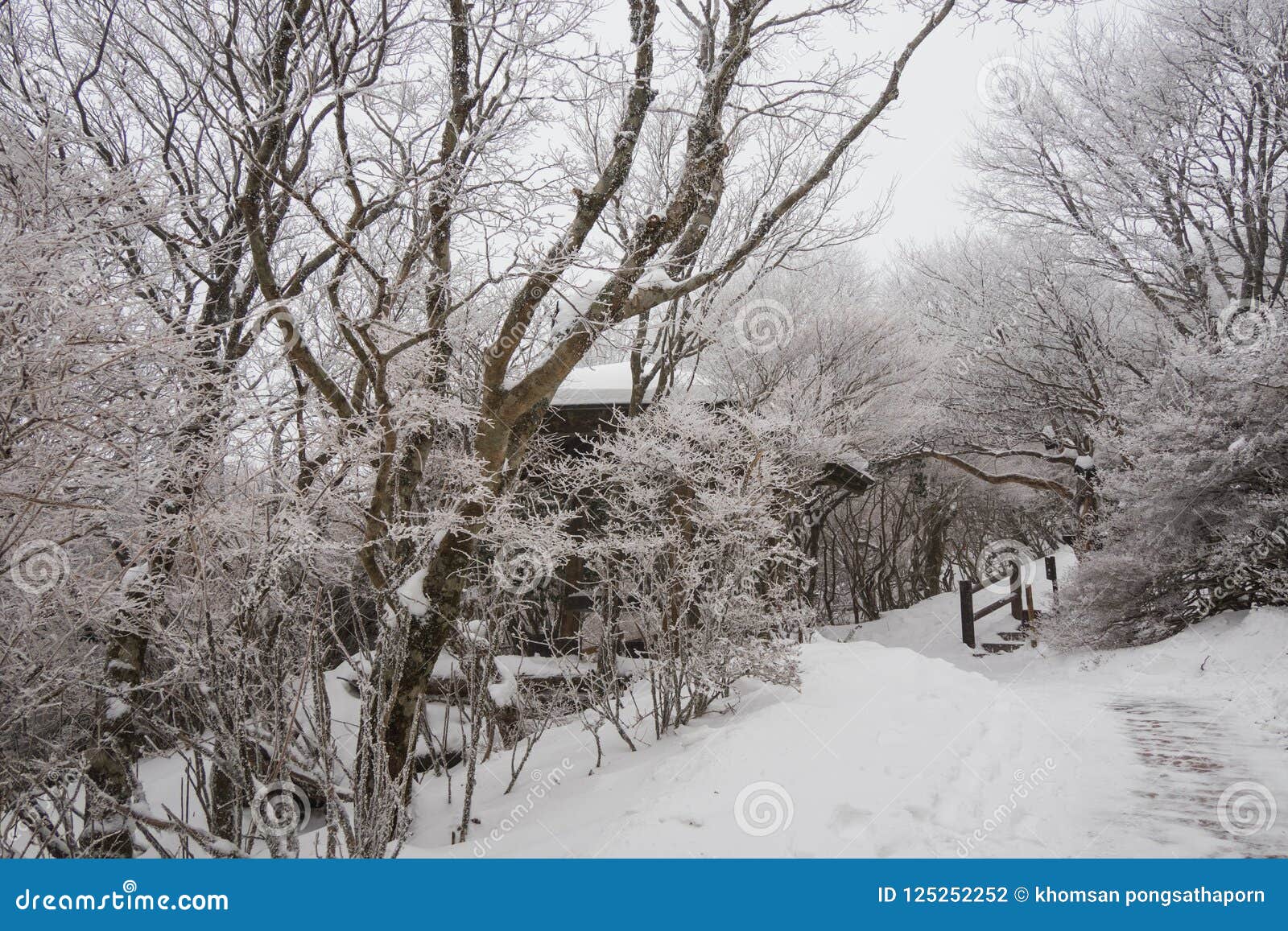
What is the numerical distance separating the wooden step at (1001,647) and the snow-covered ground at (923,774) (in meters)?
5.15

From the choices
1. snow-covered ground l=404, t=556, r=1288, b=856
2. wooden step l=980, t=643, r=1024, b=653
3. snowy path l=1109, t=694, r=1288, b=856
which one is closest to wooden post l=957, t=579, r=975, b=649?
wooden step l=980, t=643, r=1024, b=653

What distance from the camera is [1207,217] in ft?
42.5

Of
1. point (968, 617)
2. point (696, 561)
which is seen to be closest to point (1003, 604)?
point (968, 617)

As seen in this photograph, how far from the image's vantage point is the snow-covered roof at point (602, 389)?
11.4m

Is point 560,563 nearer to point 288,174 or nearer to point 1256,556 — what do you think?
point 288,174

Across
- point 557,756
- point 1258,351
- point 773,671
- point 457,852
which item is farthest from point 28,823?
point 1258,351

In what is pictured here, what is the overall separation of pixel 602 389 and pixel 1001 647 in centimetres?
857

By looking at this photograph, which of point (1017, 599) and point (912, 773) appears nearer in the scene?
point (912, 773)

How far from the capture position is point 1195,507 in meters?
8.87

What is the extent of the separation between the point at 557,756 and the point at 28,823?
12.4 feet

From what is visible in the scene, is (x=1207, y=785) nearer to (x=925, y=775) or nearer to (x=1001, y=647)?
(x=925, y=775)

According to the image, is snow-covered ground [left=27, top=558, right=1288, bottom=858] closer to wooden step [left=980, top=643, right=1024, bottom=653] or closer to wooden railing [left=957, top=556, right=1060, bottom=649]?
wooden step [left=980, top=643, right=1024, bottom=653]

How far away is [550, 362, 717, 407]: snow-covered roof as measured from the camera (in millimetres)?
11352

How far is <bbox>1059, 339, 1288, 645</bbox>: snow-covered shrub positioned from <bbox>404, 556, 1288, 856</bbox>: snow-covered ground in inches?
37.1
